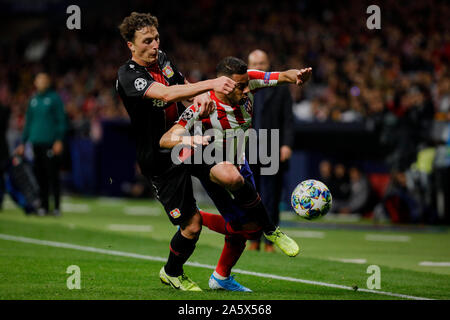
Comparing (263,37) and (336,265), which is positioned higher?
(263,37)

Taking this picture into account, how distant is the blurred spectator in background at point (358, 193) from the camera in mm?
16750

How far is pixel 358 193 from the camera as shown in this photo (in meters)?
16.9

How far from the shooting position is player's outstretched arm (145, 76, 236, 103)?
653 centimetres

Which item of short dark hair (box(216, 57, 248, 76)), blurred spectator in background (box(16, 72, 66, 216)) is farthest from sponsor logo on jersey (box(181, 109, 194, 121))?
blurred spectator in background (box(16, 72, 66, 216))

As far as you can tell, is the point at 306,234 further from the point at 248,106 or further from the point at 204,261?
the point at 248,106

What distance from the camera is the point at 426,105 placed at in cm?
1678

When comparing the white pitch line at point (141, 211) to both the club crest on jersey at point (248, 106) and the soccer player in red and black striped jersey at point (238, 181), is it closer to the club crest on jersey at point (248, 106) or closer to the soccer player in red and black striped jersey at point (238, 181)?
the soccer player in red and black striped jersey at point (238, 181)

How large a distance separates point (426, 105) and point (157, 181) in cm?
1077

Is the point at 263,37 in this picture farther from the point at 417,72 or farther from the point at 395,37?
the point at 417,72

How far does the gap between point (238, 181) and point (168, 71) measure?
127 cm

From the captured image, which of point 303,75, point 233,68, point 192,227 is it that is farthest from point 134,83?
point 303,75

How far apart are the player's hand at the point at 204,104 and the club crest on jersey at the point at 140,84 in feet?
1.53
